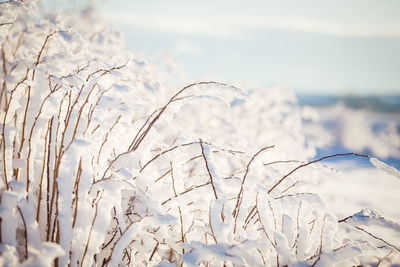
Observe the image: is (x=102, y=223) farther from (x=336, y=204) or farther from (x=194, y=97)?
(x=336, y=204)

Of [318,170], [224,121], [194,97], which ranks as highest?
[194,97]

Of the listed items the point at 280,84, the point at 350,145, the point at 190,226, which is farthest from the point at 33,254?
the point at 350,145

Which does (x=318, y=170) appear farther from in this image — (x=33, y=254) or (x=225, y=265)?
(x=33, y=254)

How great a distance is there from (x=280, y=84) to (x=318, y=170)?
597 centimetres

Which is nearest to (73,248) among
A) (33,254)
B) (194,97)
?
(33,254)

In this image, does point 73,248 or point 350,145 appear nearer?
point 73,248

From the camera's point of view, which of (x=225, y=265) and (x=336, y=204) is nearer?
(x=225, y=265)

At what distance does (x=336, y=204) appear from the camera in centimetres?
389

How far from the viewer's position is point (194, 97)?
104 centimetres

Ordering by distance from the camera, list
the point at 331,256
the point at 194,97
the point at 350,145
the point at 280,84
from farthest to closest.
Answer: the point at 350,145 → the point at 280,84 → the point at 194,97 → the point at 331,256

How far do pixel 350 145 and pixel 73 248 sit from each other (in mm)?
10661

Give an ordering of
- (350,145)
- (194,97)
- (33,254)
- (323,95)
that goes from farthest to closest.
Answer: (323,95)
(350,145)
(194,97)
(33,254)

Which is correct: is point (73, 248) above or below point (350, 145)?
above

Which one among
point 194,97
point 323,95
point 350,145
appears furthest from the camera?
point 323,95
